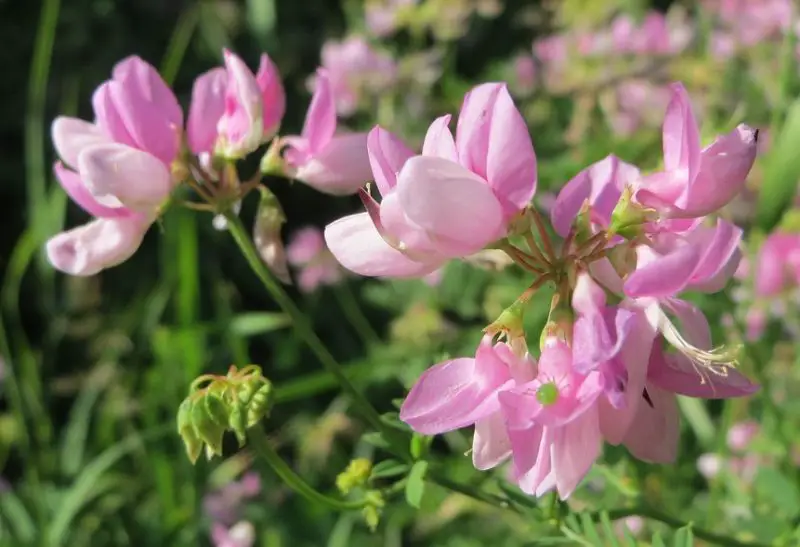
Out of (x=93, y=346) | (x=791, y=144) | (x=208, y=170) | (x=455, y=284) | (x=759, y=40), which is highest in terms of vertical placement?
(x=208, y=170)

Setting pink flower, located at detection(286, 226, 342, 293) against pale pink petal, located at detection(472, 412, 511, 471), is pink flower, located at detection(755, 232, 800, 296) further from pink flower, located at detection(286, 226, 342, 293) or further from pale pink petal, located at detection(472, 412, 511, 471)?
pink flower, located at detection(286, 226, 342, 293)

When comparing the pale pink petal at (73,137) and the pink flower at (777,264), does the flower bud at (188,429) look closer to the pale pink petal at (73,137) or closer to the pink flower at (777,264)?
the pale pink petal at (73,137)

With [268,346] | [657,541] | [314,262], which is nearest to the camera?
[657,541]

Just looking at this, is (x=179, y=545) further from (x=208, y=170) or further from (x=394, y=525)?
(x=208, y=170)

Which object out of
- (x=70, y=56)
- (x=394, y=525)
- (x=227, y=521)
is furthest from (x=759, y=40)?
(x=70, y=56)

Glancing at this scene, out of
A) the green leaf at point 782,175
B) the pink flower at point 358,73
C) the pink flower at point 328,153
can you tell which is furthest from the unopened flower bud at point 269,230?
the pink flower at point 358,73

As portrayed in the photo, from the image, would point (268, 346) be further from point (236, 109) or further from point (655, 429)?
point (655, 429)

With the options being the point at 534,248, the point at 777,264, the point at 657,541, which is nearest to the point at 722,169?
the point at 534,248

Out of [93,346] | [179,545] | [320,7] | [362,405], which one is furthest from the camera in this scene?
[320,7]
